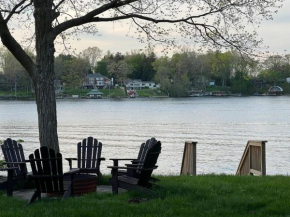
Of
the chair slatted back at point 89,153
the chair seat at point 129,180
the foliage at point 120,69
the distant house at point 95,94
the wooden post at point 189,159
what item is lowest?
the distant house at point 95,94

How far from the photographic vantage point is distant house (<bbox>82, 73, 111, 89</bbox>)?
15525cm

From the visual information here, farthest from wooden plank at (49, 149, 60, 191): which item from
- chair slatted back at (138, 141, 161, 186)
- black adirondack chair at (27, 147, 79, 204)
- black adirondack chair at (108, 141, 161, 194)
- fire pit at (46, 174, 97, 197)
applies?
chair slatted back at (138, 141, 161, 186)

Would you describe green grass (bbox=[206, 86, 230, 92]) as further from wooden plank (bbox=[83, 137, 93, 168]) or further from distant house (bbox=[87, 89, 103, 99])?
wooden plank (bbox=[83, 137, 93, 168])

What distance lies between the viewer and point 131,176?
938cm

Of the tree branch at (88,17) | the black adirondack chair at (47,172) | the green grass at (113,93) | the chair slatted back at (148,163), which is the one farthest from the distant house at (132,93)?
the black adirondack chair at (47,172)

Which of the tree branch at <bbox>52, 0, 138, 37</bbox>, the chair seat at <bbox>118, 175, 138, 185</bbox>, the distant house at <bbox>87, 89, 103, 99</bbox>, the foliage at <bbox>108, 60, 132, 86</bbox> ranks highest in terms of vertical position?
the foliage at <bbox>108, 60, 132, 86</bbox>

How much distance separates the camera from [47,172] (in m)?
7.91

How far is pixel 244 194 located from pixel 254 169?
5377 mm

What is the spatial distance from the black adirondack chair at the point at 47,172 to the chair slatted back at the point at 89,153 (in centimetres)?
263

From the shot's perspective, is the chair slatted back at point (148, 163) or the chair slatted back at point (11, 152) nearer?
the chair slatted back at point (148, 163)

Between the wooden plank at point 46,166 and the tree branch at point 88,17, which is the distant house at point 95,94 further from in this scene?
the wooden plank at point 46,166

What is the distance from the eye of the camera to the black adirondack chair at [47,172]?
7.84 metres

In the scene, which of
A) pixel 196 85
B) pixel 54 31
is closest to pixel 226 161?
pixel 54 31

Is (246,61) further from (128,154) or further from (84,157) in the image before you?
(128,154)
